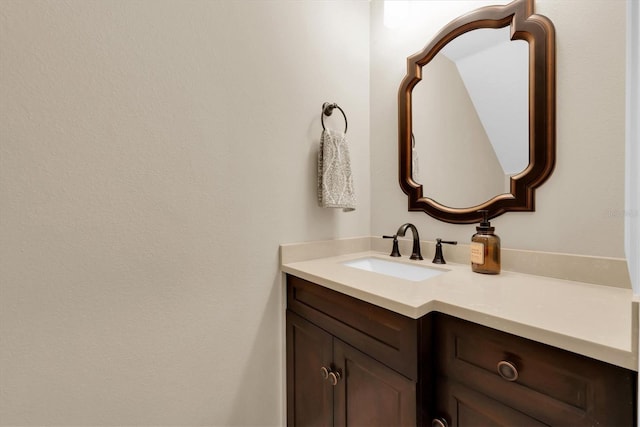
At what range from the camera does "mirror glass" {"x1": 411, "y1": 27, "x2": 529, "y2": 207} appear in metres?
1.01

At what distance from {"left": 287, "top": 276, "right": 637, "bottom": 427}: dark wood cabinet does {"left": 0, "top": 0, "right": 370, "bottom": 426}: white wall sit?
0.25 m

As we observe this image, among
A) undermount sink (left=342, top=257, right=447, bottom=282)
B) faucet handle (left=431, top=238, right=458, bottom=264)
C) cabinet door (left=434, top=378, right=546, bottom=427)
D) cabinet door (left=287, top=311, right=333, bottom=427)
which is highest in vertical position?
faucet handle (left=431, top=238, right=458, bottom=264)

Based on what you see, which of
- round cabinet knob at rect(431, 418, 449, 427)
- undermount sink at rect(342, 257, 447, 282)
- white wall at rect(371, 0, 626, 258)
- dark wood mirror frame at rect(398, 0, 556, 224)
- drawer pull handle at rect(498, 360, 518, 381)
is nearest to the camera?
drawer pull handle at rect(498, 360, 518, 381)

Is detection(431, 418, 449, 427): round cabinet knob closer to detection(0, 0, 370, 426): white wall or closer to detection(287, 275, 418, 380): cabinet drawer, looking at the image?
detection(287, 275, 418, 380): cabinet drawer

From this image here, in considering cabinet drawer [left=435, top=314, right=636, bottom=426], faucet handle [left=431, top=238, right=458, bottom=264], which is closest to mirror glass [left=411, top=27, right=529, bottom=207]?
faucet handle [left=431, top=238, right=458, bottom=264]

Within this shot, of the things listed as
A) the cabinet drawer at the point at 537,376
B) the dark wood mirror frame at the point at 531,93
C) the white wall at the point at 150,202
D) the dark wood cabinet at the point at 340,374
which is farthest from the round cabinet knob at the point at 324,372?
the dark wood mirror frame at the point at 531,93

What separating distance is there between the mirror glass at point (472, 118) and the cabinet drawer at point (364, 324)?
676 millimetres

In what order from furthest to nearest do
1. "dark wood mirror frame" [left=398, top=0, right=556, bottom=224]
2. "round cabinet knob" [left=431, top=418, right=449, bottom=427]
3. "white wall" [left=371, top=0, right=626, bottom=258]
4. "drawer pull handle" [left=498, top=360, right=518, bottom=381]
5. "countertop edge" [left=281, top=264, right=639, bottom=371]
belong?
"dark wood mirror frame" [left=398, top=0, right=556, bottom=224], "white wall" [left=371, top=0, right=626, bottom=258], "round cabinet knob" [left=431, top=418, right=449, bottom=427], "drawer pull handle" [left=498, top=360, right=518, bottom=381], "countertop edge" [left=281, top=264, right=639, bottom=371]

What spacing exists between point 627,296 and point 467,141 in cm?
70

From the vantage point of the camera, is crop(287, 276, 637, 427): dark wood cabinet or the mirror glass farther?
the mirror glass

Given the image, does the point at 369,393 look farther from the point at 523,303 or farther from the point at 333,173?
the point at 333,173

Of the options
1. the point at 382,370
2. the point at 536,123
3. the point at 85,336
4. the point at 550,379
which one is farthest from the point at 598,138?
the point at 85,336

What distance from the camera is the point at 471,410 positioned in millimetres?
634

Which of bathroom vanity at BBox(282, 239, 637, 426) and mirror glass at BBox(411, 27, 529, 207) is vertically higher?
mirror glass at BBox(411, 27, 529, 207)
